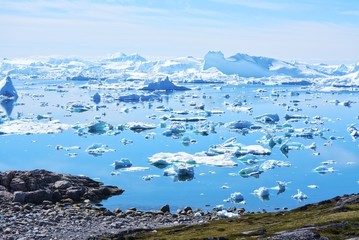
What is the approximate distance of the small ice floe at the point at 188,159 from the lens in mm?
28848

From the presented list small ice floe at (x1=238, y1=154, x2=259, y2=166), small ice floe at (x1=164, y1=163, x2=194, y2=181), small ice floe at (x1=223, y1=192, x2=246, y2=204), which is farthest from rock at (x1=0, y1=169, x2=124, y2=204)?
small ice floe at (x1=238, y1=154, x2=259, y2=166)

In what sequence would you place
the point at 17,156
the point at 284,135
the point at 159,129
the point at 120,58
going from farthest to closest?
1. the point at 120,58
2. the point at 159,129
3. the point at 284,135
4. the point at 17,156

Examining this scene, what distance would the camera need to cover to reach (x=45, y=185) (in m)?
22.9

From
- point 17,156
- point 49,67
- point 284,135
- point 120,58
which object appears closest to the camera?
point 17,156

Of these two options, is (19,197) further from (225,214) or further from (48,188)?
(225,214)

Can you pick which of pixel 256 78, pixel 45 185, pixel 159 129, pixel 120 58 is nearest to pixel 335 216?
pixel 45 185

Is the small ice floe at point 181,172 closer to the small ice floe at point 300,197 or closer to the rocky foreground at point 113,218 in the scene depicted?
the rocky foreground at point 113,218

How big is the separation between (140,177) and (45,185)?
17.0ft

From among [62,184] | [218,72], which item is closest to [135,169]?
[62,184]

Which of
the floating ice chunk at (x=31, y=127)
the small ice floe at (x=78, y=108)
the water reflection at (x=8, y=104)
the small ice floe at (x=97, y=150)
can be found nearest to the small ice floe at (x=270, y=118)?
the floating ice chunk at (x=31, y=127)

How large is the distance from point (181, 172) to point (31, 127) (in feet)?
58.5

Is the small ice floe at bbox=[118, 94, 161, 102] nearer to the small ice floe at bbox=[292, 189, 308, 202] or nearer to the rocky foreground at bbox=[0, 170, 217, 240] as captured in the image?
the rocky foreground at bbox=[0, 170, 217, 240]

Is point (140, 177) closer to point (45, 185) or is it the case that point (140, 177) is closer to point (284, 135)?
point (45, 185)

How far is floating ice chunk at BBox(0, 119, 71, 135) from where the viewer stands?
3944 centimetres
